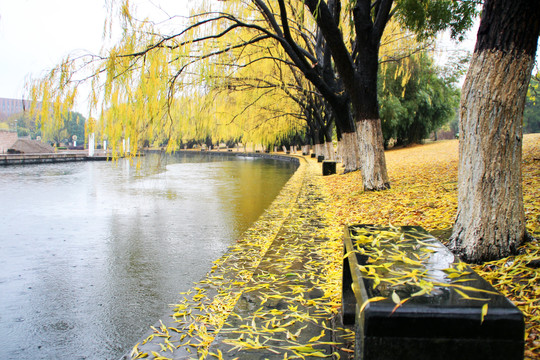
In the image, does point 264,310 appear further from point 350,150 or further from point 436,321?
point 350,150

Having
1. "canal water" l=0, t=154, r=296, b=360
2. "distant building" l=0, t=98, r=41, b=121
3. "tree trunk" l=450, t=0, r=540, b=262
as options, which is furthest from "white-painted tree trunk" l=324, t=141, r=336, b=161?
"tree trunk" l=450, t=0, r=540, b=262

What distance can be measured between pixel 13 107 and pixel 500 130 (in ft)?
413

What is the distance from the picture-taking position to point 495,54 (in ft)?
10.9

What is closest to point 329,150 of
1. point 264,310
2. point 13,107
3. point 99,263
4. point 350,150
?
point 350,150

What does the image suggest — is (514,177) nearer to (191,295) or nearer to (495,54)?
(495,54)

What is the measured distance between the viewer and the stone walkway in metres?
2.40

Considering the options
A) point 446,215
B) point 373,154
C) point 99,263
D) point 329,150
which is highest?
point 329,150

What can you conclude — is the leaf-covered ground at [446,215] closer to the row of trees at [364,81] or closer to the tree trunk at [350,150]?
the row of trees at [364,81]

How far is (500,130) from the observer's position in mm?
3268

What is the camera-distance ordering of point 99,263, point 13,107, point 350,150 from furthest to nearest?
point 13,107 → point 350,150 → point 99,263

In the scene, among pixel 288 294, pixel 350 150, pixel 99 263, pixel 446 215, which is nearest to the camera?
pixel 288 294

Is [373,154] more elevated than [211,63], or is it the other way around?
[211,63]

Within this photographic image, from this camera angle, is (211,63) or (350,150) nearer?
(211,63)

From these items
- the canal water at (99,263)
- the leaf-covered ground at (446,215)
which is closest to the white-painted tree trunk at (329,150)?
the canal water at (99,263)
